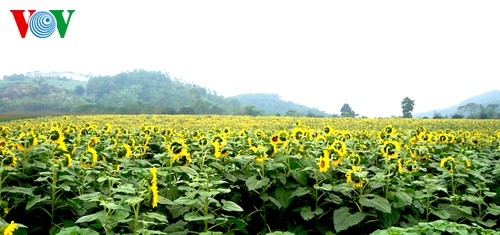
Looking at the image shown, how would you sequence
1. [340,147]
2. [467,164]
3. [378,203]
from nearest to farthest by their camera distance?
1. [378,203]
2. [340,147]
3. [467,164]

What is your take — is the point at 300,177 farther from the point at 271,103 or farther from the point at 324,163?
the point at 271,103

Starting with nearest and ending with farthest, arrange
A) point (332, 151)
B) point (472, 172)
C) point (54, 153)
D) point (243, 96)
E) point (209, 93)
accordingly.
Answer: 1. point (332, 151)
2. point (54, 153)
3. point (472, 172)
4. point (209, 93)
5. point (243, 96)

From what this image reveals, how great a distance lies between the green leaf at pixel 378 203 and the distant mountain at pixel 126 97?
1446 inches

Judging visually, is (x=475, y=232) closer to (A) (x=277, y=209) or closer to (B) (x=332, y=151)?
(B) (x=332, y=151)

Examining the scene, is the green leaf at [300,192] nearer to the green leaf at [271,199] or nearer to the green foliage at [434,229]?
the green leaf at [271,199]

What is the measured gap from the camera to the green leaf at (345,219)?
3011mm

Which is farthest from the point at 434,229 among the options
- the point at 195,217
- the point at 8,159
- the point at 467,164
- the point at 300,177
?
the point at 8,159

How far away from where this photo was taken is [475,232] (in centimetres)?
274

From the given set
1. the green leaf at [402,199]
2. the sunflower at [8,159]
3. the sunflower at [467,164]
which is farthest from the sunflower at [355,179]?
the sunflower at [8,159]

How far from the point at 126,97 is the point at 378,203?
231ft

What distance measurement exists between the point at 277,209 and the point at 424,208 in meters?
1.30

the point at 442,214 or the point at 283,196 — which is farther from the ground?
the point at 283,196

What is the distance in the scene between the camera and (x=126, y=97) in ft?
230

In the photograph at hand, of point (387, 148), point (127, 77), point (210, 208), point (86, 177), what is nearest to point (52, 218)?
point (86, 177)
